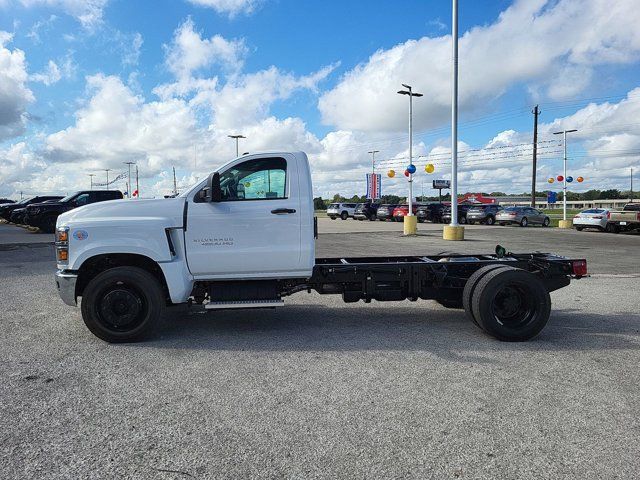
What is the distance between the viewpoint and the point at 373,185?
2687 inches

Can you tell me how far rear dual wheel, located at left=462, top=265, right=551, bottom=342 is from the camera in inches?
223

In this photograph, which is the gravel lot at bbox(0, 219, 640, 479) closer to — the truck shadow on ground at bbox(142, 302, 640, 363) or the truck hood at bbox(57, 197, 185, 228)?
the truck shadow on ground at bbox(142, 302, 640, 363)

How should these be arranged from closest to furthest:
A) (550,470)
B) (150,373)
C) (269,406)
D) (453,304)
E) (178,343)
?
(550,470) < (269,406) < (150,373) < (178,343) < (453,304)

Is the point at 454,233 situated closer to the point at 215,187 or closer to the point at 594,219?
the point at 594,219

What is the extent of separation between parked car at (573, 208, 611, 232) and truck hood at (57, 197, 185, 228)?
27.3m

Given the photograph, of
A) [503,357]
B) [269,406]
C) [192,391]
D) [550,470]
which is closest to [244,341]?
[192,391]

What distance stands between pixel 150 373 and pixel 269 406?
55.7 inches

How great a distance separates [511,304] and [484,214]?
111 ft

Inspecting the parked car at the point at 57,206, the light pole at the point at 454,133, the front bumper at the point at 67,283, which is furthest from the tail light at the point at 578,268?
the parked car at the point at 57,206

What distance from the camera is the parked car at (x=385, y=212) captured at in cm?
4278

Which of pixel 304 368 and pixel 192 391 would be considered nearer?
pixel 192 391

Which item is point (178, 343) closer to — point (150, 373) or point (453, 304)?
point (150, 373)

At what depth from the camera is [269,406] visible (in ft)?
12.7

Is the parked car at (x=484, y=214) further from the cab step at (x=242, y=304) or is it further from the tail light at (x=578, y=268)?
the cab step at (x=242, y=304)
